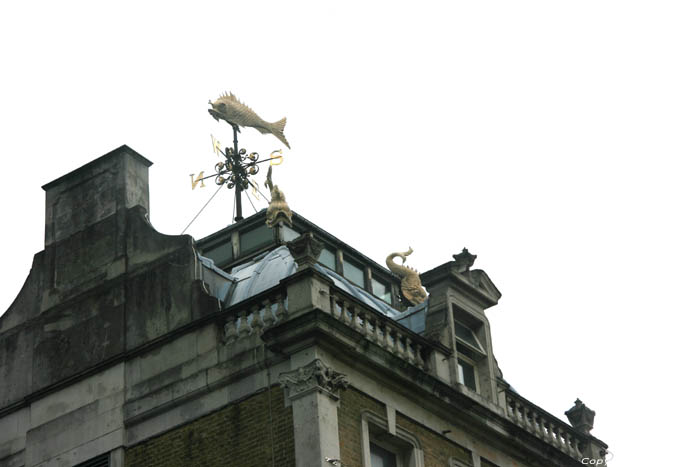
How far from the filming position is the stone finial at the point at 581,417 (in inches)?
1469

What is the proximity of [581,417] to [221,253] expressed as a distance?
960 cm

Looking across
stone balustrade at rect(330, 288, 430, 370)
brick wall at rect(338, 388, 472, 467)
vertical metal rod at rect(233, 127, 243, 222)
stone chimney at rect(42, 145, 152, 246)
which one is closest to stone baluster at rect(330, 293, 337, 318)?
stone balustrade at rect(330, 288, 430, 370)

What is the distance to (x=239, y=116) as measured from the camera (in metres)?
40.4

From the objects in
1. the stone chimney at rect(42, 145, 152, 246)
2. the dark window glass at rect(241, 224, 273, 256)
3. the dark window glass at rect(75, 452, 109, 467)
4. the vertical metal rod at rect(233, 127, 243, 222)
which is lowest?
the dark window glass at rect(75, 452, 109, 467)

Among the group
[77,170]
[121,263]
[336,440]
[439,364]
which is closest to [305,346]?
[336,440]

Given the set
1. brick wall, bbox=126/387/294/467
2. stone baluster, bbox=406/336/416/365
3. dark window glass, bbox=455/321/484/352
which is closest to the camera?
brick wall, bbox=126/387/294/467

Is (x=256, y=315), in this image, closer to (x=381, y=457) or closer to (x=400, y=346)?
(x=400, y=346)

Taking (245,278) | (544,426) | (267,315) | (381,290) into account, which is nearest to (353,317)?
(267,315)

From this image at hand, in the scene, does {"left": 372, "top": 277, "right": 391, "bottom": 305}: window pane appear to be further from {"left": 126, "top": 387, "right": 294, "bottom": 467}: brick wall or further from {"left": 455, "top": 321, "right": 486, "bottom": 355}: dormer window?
{"left": 126, "top": 387, "right": 294, "bottom": 467}: brick wall

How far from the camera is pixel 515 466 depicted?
1342 inches

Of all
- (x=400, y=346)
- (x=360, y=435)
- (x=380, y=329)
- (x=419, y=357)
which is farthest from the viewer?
(x=419, y=357)

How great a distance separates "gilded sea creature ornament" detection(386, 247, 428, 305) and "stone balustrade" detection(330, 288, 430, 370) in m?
5.47

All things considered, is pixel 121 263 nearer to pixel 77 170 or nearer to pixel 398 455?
pixel 77 170

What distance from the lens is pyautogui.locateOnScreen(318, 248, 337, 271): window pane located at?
39406mm
